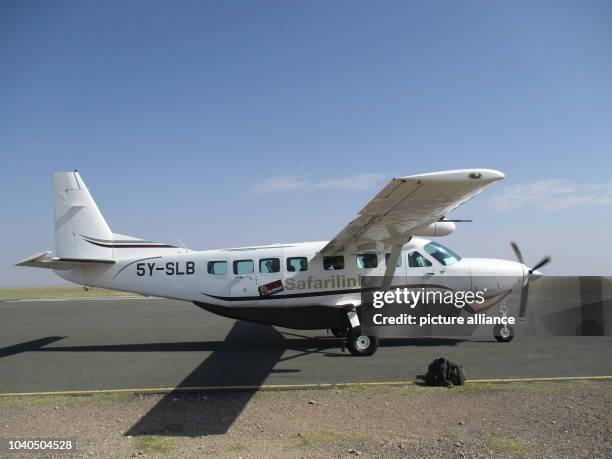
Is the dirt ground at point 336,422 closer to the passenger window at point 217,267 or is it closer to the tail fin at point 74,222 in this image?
the passenger window at point 217,267

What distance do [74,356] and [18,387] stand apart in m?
2.93

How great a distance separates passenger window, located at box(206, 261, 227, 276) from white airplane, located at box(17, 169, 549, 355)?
26 mm

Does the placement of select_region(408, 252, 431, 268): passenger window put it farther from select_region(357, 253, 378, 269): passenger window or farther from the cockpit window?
select_region(357, 253, 378, 269): passenger window

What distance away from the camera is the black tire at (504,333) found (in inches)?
441

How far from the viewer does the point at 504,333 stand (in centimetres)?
1120

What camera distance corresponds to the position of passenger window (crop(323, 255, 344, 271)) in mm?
11328

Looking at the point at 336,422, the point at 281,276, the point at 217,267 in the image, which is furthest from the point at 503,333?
the point at 217,267

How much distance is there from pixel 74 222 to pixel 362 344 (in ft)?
27.1

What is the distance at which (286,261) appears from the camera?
11484 mm

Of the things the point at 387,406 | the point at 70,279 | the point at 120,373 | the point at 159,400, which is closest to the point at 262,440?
the point at 387,406

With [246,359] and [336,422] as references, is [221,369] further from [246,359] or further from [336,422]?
[336,422]

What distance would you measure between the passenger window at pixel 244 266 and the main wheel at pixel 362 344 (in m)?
3.17

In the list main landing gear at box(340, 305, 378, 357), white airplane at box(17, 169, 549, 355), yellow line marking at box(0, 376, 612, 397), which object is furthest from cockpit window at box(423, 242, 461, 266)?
yellow line marking at box(0, 376, 612, 397)

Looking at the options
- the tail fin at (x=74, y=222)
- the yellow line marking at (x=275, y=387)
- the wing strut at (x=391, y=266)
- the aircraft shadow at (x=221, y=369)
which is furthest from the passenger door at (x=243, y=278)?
the yellow line marking at (x=275, y=387)
